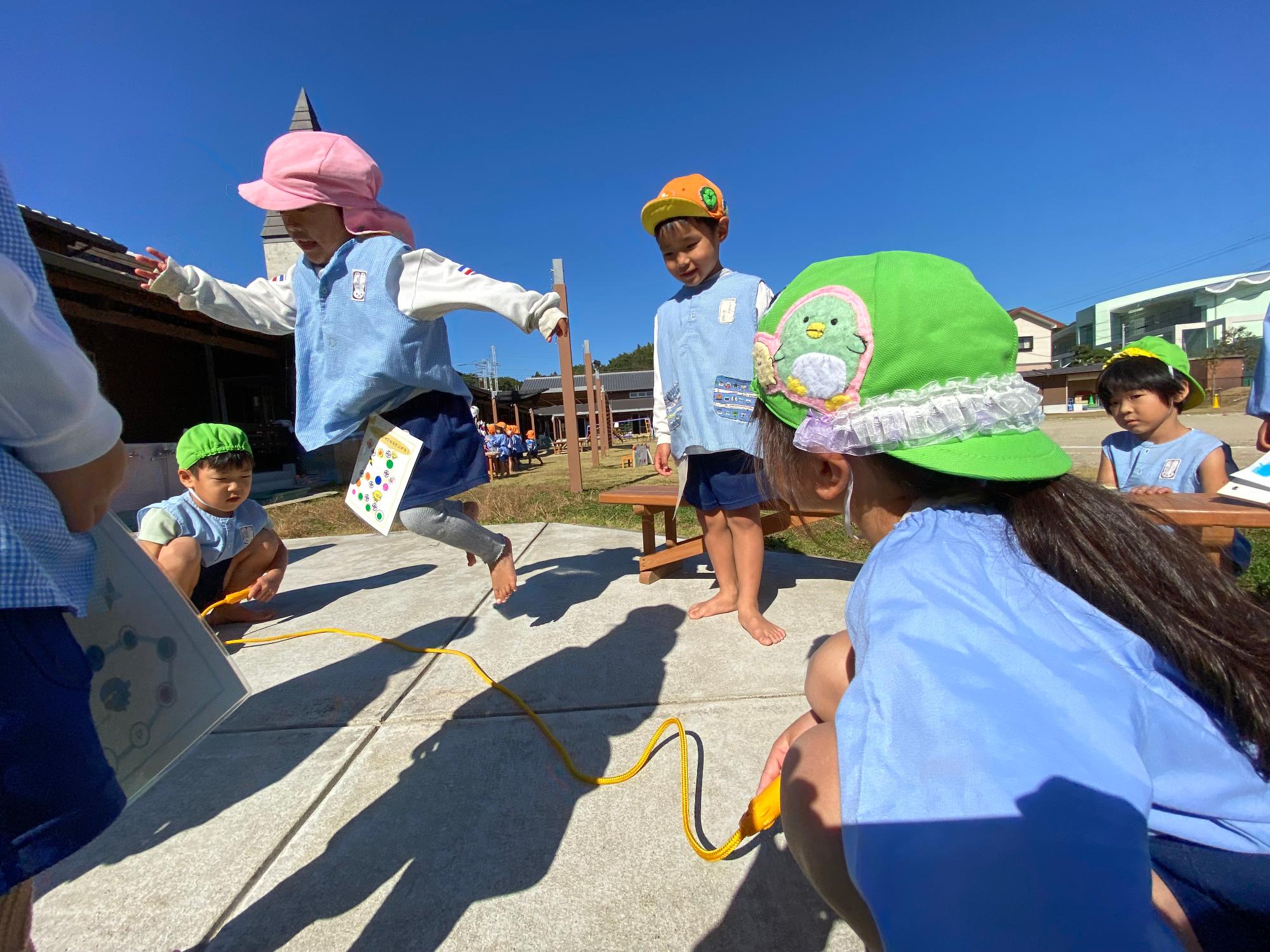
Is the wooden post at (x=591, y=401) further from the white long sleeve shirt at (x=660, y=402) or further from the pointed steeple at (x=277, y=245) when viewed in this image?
the white long sleeve shirt at (x=660, y=402)

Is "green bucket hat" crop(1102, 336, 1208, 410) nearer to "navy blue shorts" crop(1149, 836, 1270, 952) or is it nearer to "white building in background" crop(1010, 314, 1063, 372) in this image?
"navy blue shorts" crop(1149, 836, 1270, 952)

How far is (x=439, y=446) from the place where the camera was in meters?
2.36

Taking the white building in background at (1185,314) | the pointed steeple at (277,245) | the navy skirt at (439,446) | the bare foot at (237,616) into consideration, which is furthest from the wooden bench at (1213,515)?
the white building in background at (1185,314)

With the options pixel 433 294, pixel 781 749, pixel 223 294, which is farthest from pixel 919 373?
pixel 223 294

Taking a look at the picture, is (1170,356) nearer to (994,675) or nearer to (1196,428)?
(994,675)

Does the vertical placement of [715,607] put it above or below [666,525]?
below

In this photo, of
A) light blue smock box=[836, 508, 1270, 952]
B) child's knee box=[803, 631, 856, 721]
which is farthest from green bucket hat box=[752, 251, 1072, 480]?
child's knee box=[803, 631, 856, 721]

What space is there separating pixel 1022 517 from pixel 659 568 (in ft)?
8.23

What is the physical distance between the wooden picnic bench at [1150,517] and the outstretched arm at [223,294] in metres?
1.78

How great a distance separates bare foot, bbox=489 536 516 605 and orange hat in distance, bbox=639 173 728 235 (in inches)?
58.8

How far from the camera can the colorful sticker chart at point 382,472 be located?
2248 mm

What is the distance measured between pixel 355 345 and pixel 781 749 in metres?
1.92

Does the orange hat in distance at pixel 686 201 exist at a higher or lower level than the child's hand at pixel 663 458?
higher

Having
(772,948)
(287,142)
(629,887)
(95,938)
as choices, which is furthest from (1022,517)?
(287,142)
